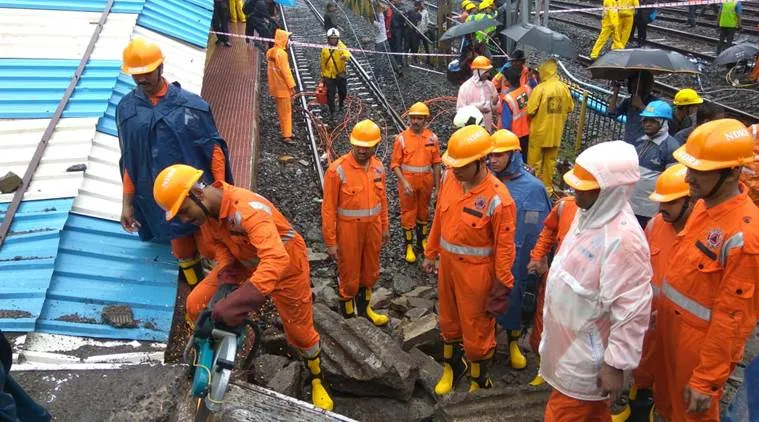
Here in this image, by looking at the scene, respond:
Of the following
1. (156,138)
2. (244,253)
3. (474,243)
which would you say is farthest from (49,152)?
(474,243)

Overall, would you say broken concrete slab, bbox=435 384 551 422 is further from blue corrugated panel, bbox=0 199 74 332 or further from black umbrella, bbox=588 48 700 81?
black umbrella, bbox=588 48 700 81

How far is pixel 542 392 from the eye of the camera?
4102 millimetres

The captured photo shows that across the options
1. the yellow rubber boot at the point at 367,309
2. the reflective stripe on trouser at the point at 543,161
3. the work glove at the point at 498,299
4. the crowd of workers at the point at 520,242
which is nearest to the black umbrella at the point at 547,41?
the reflective stripe on trouser at the point at 543,161

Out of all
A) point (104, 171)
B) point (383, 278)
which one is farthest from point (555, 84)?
point (104, 171)

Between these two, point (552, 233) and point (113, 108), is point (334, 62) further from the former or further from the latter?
point (552, 233)

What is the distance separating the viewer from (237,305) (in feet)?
10.1

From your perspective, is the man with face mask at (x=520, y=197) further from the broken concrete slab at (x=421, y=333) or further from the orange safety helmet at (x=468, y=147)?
the broken concrete slab at (x=421, y=333)

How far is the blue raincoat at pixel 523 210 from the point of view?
180 inches

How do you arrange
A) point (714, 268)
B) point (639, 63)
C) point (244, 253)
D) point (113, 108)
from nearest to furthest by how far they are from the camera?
point (714, 268) → point (244, 253) → point (113, 108) → point (639, 63)

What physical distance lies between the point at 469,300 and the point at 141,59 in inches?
114

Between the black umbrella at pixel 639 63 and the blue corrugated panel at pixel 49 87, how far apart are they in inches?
236

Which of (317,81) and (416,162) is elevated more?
(416,162)

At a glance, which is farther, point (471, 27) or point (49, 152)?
point (471, 27)

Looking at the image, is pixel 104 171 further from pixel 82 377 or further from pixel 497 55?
pixel 497 55
